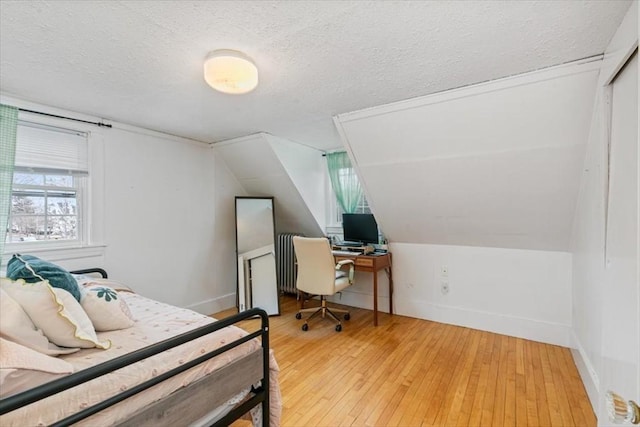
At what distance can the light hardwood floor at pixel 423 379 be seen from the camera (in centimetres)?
186

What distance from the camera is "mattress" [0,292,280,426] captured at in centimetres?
103

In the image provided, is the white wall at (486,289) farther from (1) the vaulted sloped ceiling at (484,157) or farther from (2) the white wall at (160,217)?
(2) the white wall at (160,217)

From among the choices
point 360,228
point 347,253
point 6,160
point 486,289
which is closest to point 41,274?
point 6,160

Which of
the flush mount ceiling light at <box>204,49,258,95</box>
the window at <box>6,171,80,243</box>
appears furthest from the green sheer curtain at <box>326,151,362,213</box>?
the window at <box>6,171,80,243</box>

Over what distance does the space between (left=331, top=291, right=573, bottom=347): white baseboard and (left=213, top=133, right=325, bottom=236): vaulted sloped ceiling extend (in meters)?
1.25

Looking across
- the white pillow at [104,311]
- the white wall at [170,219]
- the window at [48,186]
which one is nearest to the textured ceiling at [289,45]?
the window at [48,186]

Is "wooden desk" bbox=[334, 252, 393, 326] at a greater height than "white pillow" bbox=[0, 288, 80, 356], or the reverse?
"white pillow" bbox=[0, 288, 80, 356]

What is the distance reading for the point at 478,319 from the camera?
3213mm

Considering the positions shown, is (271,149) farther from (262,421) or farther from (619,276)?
(619,276)

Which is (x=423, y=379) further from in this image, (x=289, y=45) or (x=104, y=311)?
(x=289, y=45)

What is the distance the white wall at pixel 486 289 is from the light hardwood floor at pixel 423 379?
6.4 inches

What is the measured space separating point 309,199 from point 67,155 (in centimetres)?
250

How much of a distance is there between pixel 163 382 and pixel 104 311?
651 mm

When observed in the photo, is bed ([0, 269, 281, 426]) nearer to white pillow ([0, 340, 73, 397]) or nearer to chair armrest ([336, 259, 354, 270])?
white pillow ([0, 340, 73, 397])
